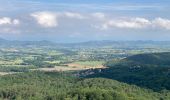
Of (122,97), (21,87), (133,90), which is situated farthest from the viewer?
(21,87)

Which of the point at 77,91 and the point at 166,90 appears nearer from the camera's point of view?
the point at 77,91

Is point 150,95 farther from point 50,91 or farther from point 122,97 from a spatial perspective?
point 50,91

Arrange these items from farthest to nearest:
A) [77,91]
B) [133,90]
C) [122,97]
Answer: [133,90]
[77,91]
[122,97]

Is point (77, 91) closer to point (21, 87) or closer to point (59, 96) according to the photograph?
point (59, 96)

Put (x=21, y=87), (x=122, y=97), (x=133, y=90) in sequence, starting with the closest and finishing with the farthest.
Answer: (x=122, y=97), (x=133, y=90), (x=21, y=87)

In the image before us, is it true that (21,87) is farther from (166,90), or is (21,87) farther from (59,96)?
(166,90)

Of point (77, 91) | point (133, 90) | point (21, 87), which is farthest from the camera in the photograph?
point (21, 87)

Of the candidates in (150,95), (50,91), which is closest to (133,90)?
(150,95)

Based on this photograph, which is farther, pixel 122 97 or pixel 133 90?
pixel 133 90

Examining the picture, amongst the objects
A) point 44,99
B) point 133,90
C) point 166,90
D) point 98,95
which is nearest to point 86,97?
point 98,95
